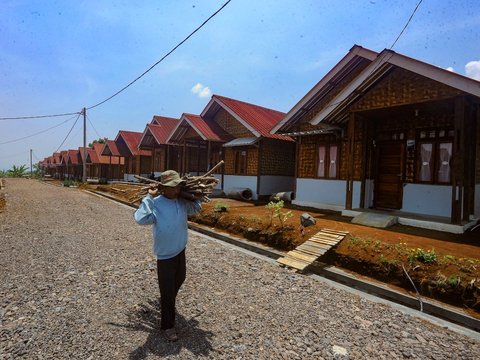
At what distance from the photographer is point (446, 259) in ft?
16.8

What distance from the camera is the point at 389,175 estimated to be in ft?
33.4

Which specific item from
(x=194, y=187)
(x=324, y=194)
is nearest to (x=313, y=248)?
(x=194, y=187)

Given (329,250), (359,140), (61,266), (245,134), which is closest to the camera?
(61,266)

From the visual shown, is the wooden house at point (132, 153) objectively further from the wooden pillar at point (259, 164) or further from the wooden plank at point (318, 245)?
the wooden plank at point (318, 245)

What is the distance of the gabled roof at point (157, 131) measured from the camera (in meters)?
23.0

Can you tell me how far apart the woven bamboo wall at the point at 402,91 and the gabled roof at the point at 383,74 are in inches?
9.6

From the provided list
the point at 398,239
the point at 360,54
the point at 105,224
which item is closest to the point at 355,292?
the point at 398,239

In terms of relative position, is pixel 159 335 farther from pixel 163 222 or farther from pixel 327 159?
pixel 327 159

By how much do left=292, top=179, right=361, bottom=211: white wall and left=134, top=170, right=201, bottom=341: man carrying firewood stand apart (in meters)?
8.52

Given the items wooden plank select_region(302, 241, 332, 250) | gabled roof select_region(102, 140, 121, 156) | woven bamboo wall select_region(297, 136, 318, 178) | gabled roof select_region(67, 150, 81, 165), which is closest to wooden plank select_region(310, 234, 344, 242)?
wooden plank select_region(302, 241, 332, 250)

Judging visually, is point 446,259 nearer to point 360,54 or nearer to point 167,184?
point 167,184

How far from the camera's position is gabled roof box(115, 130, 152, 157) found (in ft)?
95.4

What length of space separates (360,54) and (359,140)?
308 centimetres

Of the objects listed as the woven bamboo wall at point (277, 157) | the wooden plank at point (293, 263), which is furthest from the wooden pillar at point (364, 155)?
the woven bamboo wall at point (277, 157)
